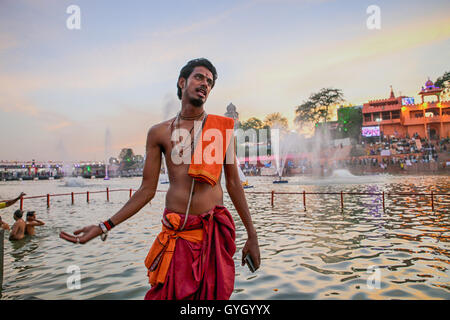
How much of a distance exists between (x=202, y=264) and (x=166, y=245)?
303 mm

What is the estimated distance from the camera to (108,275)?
235 inches

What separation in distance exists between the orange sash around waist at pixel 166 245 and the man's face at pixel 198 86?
0.96m

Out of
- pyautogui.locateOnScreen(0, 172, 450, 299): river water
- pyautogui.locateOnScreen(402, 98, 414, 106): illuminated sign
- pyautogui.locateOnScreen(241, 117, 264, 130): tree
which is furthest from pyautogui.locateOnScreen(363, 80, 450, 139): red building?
pyautogui.locateOnScreen(0, 172, 450, 299): river water

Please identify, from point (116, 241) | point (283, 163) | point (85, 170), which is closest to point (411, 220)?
point (116, 241)

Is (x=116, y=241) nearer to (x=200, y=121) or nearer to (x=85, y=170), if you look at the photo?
(x=200, y=121)

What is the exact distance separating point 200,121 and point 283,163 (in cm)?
6322

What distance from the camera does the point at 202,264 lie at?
217 centimetres

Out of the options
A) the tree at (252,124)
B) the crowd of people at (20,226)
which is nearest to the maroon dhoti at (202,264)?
the crowd of people at (20,226)

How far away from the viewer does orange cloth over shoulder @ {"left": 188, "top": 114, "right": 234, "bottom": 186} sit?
2.26 meters

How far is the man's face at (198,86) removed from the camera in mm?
2506

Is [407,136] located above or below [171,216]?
above

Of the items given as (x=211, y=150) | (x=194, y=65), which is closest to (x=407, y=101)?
(x=194, y=65)

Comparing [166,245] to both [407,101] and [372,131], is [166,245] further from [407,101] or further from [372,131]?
[407,101]

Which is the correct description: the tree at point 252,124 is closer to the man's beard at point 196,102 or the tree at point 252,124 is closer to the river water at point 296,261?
the river water at point 296,261
